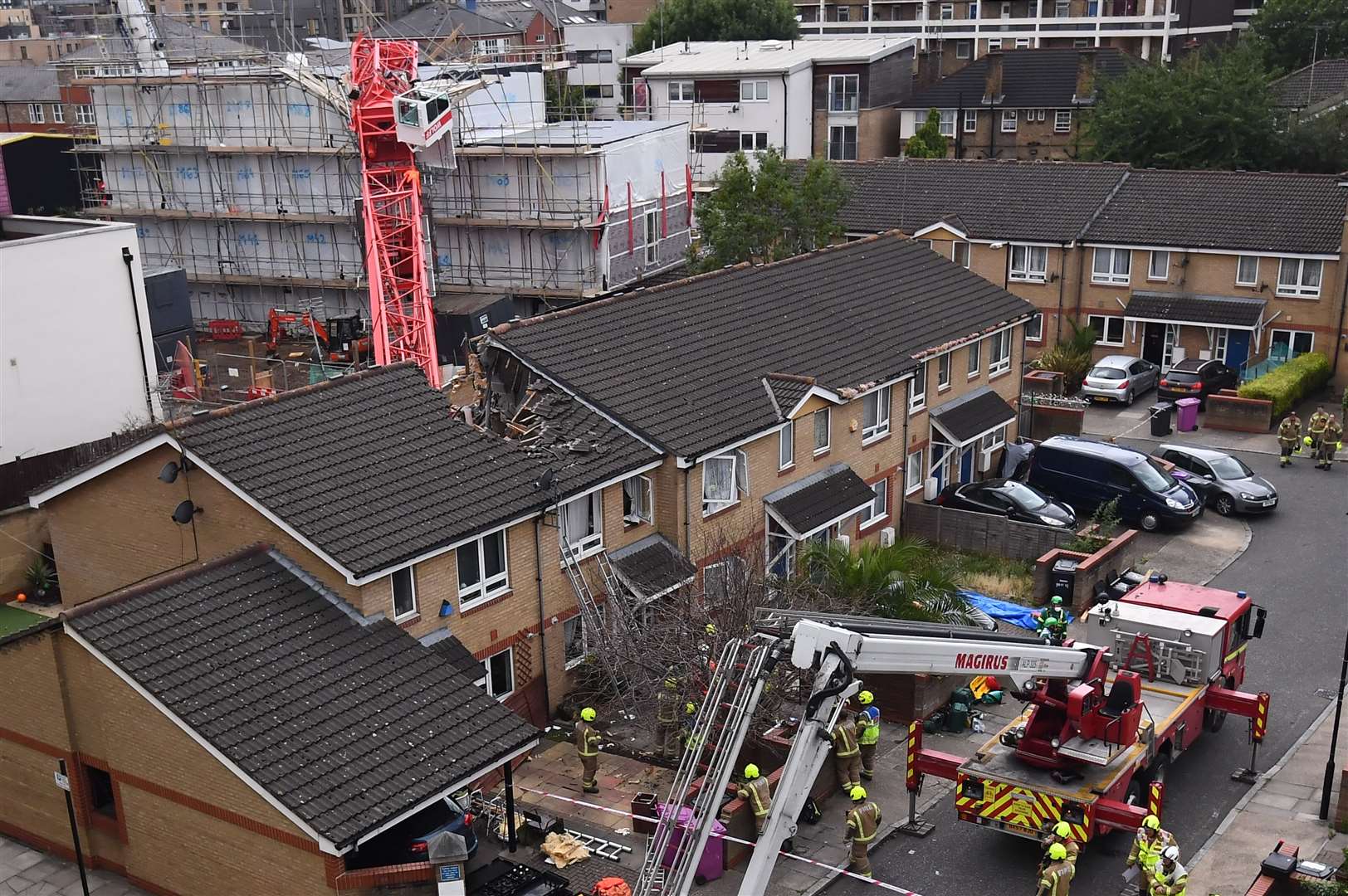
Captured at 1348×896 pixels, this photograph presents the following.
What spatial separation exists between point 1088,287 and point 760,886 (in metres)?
36.0

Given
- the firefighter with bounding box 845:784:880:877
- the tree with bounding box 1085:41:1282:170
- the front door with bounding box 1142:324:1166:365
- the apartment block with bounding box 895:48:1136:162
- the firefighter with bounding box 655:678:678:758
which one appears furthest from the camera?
the apartment block with bounding box 895:48:1136:162

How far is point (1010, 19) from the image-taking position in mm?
90750

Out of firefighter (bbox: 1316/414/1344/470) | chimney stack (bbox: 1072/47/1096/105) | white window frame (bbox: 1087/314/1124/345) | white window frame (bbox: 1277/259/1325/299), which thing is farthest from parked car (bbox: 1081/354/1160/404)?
chimney stack (bbox: 1072/47/1096/105)

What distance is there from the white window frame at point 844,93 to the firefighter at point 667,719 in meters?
53.1

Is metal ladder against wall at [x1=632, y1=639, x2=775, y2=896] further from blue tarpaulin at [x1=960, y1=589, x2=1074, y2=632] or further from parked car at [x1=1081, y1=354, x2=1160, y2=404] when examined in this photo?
parked car at [x1=1081, y1=354, x2=1160, y2=404]

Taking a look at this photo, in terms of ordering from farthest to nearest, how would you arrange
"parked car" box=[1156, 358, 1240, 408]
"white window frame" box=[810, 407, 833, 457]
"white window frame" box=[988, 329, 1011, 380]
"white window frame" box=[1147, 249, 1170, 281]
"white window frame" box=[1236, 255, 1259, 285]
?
"white window frame" box=[1147, 249, 1170, 281] < "white window frame" box=[1236, 255, 1259, 285] < "parked car" box=[1156, 358, 1240, 408] < "white window frame" box=[988, 329, 1011, 380] < "white window frame" box=[810, 407, 833, 457]

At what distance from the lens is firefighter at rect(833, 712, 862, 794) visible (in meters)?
20.5

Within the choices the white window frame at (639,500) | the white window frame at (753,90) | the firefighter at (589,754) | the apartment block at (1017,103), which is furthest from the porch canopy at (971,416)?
the white window frame at (753,90)

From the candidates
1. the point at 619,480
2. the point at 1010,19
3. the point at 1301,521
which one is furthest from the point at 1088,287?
the point at 1010,19

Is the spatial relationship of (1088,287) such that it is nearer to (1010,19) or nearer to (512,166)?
(512,166)

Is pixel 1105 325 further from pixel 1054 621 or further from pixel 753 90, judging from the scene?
pixel 753 90

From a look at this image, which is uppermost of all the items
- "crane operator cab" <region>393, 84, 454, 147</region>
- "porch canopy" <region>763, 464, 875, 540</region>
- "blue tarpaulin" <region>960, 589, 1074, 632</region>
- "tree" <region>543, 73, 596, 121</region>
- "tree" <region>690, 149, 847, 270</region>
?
"crane operator cab" <region>393, 84, 454, 147</region>

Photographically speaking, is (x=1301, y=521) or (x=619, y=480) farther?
(x=1301, y=521)

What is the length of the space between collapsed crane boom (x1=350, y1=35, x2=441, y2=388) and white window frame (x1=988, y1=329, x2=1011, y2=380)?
17749 mm
